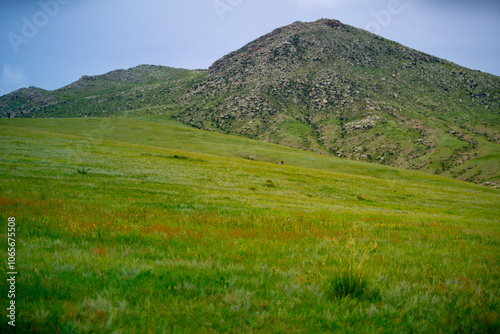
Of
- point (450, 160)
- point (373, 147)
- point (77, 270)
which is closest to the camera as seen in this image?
point (77, 270)

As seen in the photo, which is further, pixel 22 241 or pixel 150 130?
pixel 150 130

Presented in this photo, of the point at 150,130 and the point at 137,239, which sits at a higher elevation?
the point at 150,130

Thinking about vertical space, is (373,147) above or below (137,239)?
above

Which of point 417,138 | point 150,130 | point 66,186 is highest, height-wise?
point 417,138

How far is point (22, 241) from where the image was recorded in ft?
21.4

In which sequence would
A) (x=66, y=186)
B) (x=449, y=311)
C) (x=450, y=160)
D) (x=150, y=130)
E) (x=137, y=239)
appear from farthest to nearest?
(x=450, y=160) < (x=150, y=130) < (x=66, y=186) < (x=137, y=239) < (x=449, y=311)

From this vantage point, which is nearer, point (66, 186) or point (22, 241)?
point (22, 241)

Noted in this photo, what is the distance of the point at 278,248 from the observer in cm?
757

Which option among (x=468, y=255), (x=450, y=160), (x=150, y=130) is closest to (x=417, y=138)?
A: (x=450, y=160)

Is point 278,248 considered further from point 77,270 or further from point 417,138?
point 417,138

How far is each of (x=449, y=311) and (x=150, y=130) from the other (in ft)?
336

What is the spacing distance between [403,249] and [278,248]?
4.24m

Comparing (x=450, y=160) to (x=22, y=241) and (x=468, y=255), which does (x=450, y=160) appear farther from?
(x=22, y=241)

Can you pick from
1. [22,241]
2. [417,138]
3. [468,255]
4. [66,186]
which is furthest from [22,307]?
[417,138]
